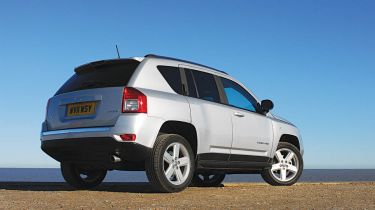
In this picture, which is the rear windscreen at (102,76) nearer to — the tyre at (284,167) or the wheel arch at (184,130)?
the wheel arch at (184,130)

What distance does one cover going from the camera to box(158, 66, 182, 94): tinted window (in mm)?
6891

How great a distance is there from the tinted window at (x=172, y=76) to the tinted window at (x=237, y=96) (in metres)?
1.13

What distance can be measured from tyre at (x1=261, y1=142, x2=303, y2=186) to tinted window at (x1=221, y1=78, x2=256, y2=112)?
104cm

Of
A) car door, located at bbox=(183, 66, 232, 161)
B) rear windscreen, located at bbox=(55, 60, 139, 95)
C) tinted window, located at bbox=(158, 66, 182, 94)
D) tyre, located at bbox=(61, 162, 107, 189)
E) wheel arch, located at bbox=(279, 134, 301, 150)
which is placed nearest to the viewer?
rear windscreen, located at bbox=(55, 60, 139, 95)

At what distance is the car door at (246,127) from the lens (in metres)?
7.71

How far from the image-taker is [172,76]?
23.0ft

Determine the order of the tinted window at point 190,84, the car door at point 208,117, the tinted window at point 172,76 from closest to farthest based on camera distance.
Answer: the tinted window at point 172,76
the car door at point 208,117
the tinted window at point 190,84

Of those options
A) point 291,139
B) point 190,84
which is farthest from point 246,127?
point 291,139

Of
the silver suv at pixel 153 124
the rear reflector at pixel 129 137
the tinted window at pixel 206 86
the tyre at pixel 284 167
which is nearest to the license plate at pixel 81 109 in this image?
the silver suv at pixel 153 124

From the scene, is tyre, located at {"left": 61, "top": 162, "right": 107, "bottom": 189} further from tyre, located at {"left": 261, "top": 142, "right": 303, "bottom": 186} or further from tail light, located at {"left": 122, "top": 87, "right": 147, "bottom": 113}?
tyre, located at {"left": 261, "top": 142, "right": 303, "bottom": 186}

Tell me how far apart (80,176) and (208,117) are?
7.45 ft

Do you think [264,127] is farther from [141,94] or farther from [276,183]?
[141,94]

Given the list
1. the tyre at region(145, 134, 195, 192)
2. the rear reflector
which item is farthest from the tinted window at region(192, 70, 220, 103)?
the rear reflector

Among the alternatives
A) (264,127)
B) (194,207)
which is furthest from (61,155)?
(264,127)
